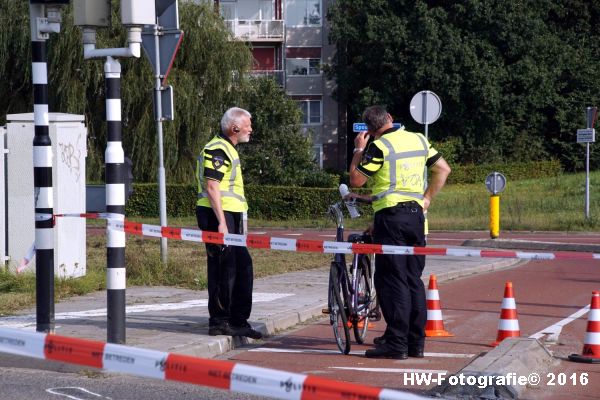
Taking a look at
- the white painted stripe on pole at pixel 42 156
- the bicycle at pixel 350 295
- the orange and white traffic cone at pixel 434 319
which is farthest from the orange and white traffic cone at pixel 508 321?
the white painted stripe on pole at pixel 42 156

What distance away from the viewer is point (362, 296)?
9.02 m

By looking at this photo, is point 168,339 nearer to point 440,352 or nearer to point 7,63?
point 440,352

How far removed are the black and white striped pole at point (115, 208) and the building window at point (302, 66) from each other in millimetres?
51868

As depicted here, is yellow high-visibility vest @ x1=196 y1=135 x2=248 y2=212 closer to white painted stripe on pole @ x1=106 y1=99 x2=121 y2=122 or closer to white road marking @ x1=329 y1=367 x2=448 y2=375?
white painted stripe on pole @ x1=106 y1=99 x2=121 y2=122

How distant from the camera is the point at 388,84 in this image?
5288 cm

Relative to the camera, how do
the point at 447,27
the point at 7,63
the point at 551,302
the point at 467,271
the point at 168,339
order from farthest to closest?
the point at 447,27 < the point at 7,63 < the point at 467,271 < the point at 551,302 < the point at 168,339

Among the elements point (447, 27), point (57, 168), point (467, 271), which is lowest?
point (467, 271)

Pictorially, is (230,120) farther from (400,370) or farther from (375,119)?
(400,370)

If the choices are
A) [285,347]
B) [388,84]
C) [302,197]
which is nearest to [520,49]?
[388,84]

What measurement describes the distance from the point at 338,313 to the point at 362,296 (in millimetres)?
399

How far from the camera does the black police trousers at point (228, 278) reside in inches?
360

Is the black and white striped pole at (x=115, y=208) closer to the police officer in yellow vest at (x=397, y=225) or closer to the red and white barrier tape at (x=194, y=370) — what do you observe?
the police officer in yellow vest at (x=397, y=225)

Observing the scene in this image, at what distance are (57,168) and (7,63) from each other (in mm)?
22274

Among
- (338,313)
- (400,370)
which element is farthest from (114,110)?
(400,370)
